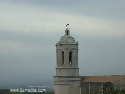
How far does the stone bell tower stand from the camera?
261ft

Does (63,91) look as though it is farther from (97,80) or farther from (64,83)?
(97,80)

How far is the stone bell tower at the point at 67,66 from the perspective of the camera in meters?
79.6

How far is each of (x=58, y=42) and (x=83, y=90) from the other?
23.3ft

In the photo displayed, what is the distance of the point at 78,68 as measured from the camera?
262 feet

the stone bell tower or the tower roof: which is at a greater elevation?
the tower roof

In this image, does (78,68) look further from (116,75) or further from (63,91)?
(116,75)

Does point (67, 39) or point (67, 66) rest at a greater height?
point (67, 39)

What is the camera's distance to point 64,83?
8000 centimetres

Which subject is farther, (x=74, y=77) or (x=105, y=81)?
(x=105, y=81)

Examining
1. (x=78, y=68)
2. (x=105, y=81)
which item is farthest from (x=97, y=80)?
(x=78, y=68)

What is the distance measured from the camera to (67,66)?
7975cm

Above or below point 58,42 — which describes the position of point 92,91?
below

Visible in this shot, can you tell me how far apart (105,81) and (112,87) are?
1642mm

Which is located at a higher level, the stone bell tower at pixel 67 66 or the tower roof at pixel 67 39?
the tower roof at pixel 67 39
